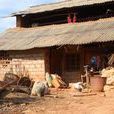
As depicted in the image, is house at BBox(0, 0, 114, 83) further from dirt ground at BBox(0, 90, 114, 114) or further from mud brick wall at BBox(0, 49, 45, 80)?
dirt ground at BBox(0, 90, 114, 114)

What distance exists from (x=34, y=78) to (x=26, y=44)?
6.31 ft

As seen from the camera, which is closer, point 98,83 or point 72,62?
point 98,83

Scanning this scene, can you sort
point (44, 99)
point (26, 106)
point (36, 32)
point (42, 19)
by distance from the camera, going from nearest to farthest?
point (26, 106)
point (44, 99)
point (36, 32)
point (42, 19)

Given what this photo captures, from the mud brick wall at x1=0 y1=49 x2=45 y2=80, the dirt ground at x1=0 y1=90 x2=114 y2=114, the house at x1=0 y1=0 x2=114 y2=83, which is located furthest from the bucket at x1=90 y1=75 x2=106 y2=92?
the mud brick wall at x1=0 y1=49 x2=45 y2=80

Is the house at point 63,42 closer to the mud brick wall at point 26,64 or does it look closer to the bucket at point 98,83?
the mud brick wall at point 26,64

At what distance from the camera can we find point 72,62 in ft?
73.3

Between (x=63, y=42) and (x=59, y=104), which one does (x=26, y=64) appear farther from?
(x=59, y=104)

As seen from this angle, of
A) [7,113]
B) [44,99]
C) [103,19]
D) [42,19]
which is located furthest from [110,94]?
[42,19]

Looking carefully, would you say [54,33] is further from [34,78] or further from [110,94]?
[110,94]

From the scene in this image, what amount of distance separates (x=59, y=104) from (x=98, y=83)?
4.19 meters

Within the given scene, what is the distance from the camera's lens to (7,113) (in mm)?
12398

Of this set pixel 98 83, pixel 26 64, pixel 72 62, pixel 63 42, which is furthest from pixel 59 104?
pixel 26 64

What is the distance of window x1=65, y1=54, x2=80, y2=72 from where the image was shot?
2208cm

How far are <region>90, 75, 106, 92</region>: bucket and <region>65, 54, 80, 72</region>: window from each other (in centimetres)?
388
